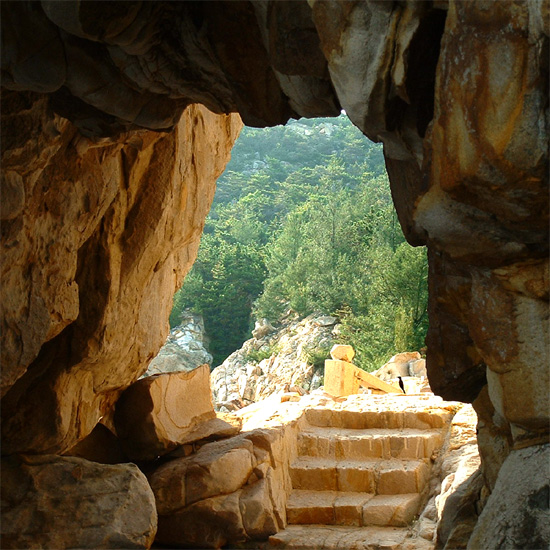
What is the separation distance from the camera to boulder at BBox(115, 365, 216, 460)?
915 centimetres

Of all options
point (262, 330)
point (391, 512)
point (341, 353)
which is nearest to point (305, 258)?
point (262, 330)

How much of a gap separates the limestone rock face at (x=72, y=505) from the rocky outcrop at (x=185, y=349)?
972 inches

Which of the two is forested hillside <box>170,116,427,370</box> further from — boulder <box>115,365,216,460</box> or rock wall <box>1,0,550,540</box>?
rock wall <box>1,0,550,540</box>

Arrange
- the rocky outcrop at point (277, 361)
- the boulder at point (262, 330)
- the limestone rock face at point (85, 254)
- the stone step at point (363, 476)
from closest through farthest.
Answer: the limestone rock face at point (85, 254) → the stone step at point (363, 476) → the rocky outcrop at point (277, 361) → the boulder at point (262, 330)

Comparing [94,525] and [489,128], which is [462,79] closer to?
[489,128]

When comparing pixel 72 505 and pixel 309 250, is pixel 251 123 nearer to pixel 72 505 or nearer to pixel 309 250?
pixel 72 505

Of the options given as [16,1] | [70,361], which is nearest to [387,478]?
[70,361]

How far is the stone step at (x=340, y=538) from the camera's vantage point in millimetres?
8562

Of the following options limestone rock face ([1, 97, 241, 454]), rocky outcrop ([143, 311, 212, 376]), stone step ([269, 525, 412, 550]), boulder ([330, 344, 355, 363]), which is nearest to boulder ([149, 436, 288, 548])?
stone step ([269, 525, 412, 550])

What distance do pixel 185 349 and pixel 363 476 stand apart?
83.6 feet

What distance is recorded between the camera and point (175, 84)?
559 centimetres

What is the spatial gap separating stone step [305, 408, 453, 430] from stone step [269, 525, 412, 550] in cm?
227

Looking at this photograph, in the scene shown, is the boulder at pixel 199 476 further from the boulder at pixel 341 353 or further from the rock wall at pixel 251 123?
the boulder at pixel 341 353

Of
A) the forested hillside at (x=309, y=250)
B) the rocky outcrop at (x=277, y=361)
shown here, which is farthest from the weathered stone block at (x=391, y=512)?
the rocky outcrop at (x=277, y=361)
